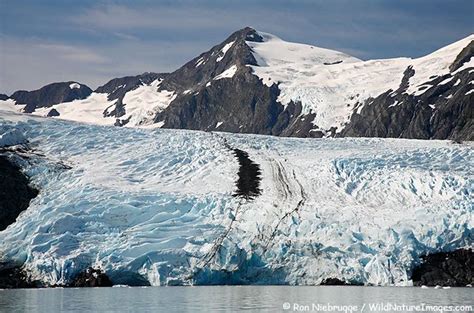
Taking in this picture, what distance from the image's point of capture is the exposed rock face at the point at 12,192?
37.0 metres

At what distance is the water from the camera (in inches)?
890

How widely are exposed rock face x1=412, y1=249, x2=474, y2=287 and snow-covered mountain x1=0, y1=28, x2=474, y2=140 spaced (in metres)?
83.3

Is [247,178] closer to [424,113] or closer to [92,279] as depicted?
[92,279]

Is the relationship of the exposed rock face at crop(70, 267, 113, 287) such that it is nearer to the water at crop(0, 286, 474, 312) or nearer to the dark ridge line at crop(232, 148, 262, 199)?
the water at crop(0, 286, 474, 312)

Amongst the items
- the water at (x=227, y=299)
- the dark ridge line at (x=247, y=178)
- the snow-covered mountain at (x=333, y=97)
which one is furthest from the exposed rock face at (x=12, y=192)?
the snow-covered mountain at (x=333, y=97)

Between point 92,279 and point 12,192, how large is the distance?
29.2ft

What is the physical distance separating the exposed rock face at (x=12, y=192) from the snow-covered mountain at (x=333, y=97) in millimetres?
86150

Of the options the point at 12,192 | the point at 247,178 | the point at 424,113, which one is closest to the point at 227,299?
the point at 247,178

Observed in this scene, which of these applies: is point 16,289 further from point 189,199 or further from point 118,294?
point 189,199

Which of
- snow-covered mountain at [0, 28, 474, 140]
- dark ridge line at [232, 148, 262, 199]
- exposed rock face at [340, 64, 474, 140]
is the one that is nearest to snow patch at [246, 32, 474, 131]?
snow-covered mountain at [0, 28, 474, 140]

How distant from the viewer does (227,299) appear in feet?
83.6

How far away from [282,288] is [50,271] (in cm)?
1059

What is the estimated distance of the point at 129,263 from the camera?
33.0m

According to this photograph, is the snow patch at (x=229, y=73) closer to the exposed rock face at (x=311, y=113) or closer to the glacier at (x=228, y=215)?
the exposed rock face at (x=311, y=113)
